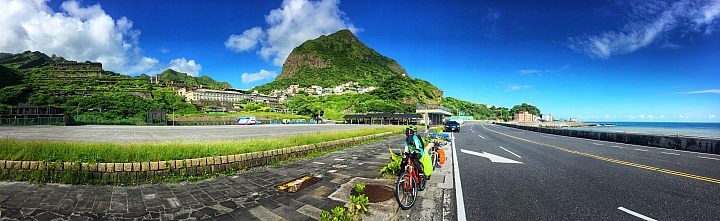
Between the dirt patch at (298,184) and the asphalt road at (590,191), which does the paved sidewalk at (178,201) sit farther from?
the asphalt road at (590,191)

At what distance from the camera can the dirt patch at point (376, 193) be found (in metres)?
4.76

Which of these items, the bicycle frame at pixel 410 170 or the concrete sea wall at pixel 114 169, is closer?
the bicycle frame at pixel 410 170

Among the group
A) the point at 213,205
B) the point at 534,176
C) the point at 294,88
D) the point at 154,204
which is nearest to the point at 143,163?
the point at 154,204

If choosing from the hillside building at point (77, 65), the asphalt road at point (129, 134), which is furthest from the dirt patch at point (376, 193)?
the hillside building at point (77, 65)

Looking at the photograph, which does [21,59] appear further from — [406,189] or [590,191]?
[590,191]

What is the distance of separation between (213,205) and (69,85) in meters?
142

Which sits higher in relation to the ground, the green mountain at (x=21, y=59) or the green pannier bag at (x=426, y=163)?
the green mountain at (x=21, y=59)

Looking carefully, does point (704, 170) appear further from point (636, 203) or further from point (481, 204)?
point (481, 204)

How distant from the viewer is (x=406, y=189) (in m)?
4.68

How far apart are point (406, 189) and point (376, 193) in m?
0.65

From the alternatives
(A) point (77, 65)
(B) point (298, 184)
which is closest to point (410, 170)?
(B) point (298, 184)

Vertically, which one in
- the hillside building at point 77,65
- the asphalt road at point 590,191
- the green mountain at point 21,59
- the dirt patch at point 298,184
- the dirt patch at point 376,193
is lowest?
the asphalt road at point 590,191

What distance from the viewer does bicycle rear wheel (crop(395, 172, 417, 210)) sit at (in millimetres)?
4531

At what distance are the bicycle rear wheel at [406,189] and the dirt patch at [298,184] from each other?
206 cm
